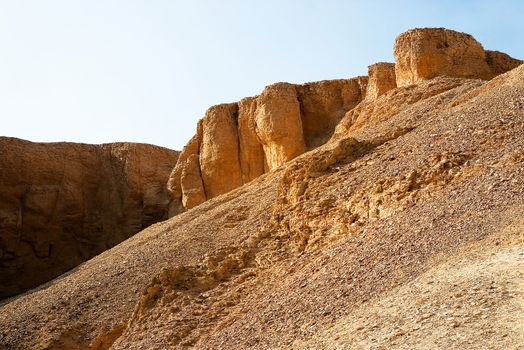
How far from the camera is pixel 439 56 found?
98.8 ft

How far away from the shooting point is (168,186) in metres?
41.0

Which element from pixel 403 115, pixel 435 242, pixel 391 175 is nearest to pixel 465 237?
pixel 435 242

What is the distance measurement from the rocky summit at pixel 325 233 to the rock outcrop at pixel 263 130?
95mm

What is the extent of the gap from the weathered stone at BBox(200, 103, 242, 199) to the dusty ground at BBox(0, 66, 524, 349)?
8.28m

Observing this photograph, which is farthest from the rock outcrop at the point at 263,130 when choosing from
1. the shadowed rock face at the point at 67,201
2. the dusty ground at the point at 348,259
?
the dusty ground at the point at 348,259

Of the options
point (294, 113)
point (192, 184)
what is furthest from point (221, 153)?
point (294, 113)

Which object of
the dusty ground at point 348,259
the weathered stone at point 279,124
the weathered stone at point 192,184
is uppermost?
the weathered stone at point 279,124

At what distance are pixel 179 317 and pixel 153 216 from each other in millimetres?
24453

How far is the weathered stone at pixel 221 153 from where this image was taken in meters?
38.2

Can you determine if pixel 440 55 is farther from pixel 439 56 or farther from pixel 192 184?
pixel 192 184

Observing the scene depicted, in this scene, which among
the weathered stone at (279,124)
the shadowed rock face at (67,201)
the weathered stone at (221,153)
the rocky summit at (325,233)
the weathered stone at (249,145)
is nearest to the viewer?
the rocky summit at (325,233)

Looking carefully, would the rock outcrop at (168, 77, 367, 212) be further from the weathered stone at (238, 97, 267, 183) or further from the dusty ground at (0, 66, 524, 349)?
the dusty ground at (0, 66, 524, 349)

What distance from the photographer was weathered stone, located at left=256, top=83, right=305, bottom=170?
35156 millimetres

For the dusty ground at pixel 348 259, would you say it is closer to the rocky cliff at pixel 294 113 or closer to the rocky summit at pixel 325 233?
the rocky summit at pixel 325 233
